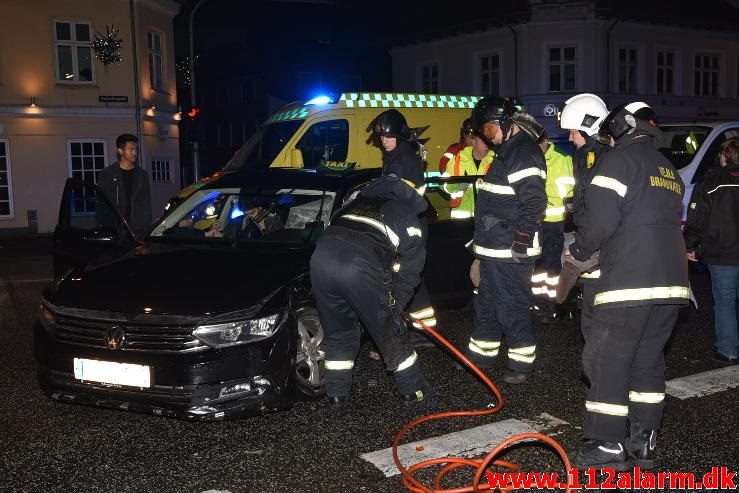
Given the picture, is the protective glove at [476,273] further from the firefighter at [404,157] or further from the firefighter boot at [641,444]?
the firefighter boot at [641,444]

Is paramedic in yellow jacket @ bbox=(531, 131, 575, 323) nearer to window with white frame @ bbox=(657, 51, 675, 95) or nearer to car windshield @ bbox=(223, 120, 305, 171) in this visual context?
car windshield @ bbox=(223, 120, 305, 171)

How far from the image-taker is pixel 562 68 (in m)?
30.2

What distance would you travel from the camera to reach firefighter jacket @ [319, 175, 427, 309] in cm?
495

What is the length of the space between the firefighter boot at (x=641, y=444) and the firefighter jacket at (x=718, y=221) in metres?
2.28

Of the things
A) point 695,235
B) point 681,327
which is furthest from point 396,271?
point 681,327

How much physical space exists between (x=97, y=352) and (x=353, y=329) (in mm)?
1613

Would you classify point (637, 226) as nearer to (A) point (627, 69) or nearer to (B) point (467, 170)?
(B) point (467, 170)

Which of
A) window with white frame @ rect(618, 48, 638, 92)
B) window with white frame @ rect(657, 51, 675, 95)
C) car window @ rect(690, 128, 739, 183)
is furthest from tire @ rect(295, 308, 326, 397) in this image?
window with white frame @ rect(657, 51, 675, 95)

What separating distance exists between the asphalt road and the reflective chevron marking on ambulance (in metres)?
4.99

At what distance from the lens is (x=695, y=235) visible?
6.27 metres

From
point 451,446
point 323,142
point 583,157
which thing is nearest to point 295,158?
point 323,142

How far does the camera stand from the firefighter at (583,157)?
4.67m

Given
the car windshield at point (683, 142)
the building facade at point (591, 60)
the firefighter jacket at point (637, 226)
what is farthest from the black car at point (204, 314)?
the building facade at point (591, 60)

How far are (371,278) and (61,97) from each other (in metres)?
20.3
